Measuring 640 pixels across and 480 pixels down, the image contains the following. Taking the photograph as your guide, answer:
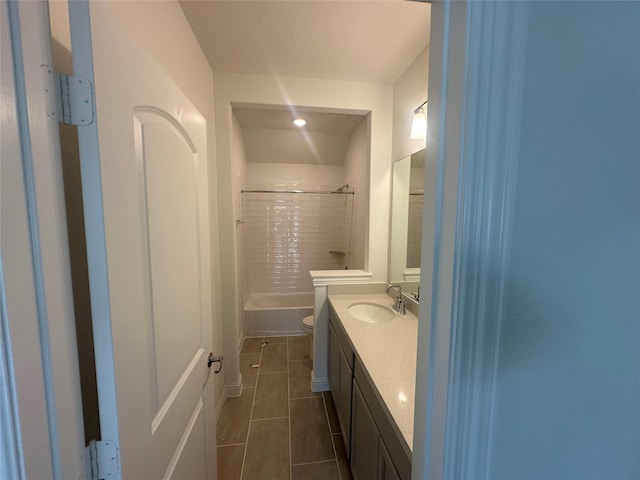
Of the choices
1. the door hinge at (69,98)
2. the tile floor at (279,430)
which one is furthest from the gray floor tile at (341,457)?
the door hinge at (69,98)

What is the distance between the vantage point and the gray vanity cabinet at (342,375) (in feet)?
5.08

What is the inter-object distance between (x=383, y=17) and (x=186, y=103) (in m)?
1.17

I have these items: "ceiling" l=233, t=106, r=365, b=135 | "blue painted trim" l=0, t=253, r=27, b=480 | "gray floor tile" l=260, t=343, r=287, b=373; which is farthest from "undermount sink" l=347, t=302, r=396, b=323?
"ceiling" l=233, t=106, r=365, b=135

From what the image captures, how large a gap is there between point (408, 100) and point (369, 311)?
1.61m

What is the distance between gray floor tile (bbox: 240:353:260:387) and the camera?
2.42 m

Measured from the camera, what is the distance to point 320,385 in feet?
7.47

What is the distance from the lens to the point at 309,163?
3.85 metres

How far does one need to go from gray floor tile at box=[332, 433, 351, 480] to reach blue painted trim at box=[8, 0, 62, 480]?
1588 mm

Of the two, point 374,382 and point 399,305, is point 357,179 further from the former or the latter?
point 374,382

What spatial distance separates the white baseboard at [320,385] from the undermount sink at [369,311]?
2.47 feet

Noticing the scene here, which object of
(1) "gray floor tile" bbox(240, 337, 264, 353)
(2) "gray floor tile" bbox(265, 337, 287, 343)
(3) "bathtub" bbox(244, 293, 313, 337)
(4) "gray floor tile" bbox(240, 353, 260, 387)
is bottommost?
(4) "gray floor tile" bbox(240, 353, 260, 387)

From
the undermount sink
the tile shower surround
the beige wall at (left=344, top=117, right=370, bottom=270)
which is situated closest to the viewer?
the undermount sink

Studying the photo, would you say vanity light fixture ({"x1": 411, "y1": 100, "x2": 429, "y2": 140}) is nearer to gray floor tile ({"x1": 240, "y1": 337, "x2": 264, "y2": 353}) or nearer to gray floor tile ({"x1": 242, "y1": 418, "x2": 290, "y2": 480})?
gray floor tile ({"x1": 242, "y1": 418, "x2": 290, "y2": 480})

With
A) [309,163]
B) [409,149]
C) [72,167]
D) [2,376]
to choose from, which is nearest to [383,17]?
[409,149]
